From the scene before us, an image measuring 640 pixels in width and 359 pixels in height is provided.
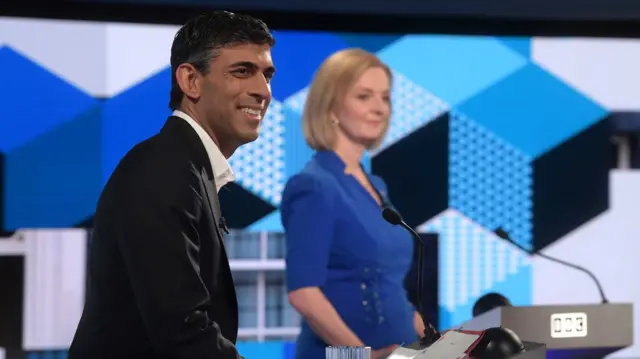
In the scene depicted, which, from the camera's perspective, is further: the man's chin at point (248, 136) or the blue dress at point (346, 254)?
the blue dress at point (346, 254)

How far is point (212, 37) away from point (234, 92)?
11 centimetres

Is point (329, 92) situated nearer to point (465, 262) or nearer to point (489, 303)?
point (465, 262)

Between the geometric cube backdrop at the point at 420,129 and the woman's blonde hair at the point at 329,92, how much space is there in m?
0.16

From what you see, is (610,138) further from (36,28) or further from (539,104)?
(36,28)

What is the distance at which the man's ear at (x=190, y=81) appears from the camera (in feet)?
6.08

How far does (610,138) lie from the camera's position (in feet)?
16.0

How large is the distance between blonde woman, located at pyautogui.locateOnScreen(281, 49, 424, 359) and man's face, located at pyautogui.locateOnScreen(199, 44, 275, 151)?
2036 millimetres

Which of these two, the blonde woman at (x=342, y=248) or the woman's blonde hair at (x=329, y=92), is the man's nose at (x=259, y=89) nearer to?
the blonde woman at (x=342, y=248)

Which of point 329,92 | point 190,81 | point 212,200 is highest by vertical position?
point 329,92

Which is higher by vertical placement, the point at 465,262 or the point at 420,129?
the point at 420,129


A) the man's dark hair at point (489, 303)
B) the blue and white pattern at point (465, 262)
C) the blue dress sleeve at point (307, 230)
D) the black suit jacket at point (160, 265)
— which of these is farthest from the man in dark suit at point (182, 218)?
the blue and white pattern at point (465, 262)

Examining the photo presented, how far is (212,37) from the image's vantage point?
1.83 m

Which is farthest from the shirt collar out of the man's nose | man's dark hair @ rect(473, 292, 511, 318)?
man's dark hair @ rect(473, 292, 511, 318)

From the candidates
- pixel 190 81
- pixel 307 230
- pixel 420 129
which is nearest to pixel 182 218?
pixel 190 81
